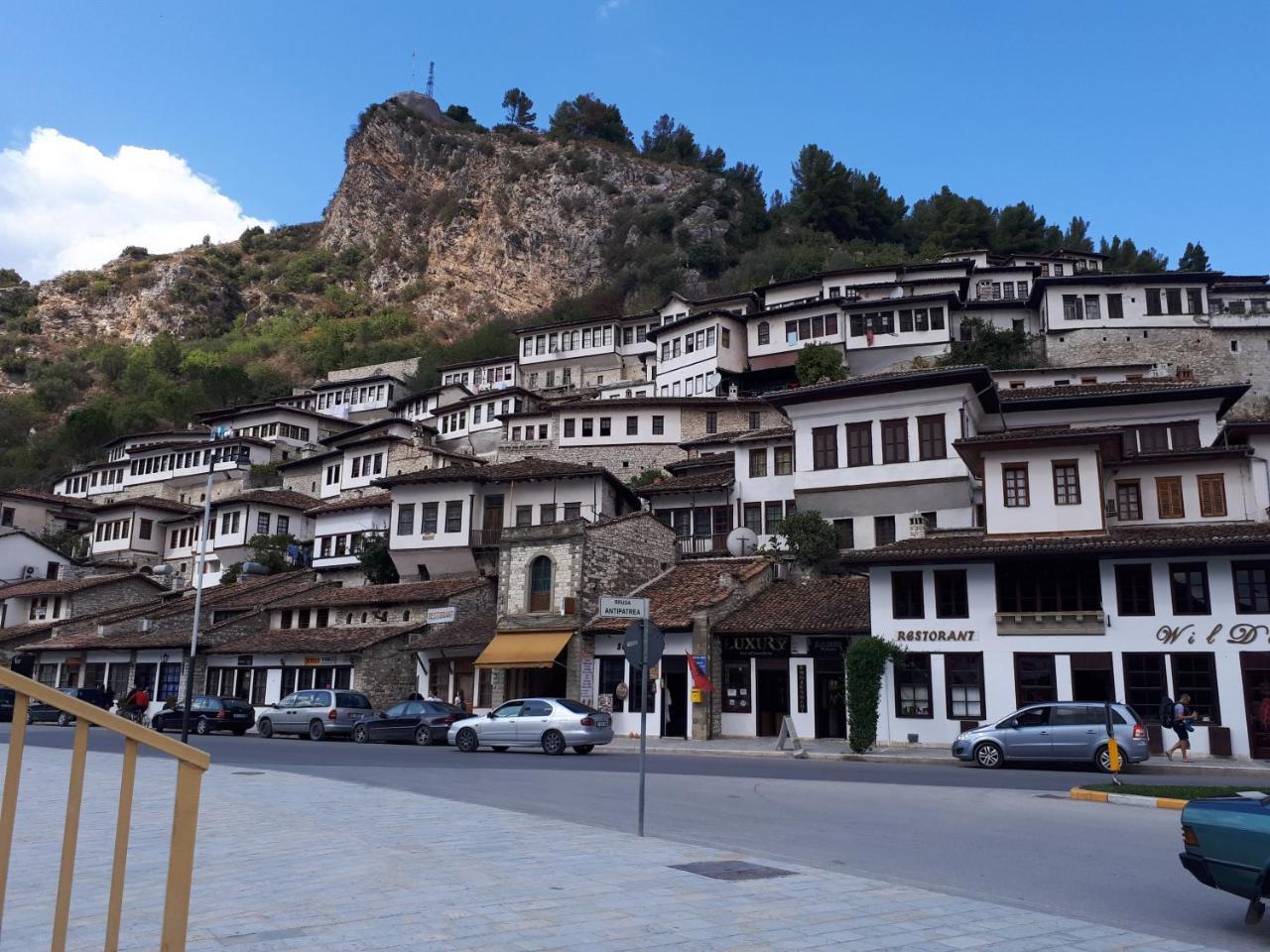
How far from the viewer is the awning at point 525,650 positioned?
36094 mm

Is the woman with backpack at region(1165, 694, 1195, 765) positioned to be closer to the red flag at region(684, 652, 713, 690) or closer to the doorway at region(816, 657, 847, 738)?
the doorway at region(816, 657, 847, 738)

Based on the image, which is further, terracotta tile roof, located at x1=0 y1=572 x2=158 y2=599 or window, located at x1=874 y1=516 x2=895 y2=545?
terracotta tile roof, located at x1=0 y1=572 x2=158 y2=599

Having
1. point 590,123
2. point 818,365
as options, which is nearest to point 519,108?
point 590,123

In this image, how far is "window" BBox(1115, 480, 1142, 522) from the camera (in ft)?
113

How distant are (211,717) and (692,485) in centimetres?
2310

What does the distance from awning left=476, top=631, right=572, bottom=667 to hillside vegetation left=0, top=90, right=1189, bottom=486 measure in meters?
58.2

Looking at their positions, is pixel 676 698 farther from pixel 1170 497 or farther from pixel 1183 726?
pixel 1170 497

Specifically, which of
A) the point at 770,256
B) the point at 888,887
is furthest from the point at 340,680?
the point at 770,256

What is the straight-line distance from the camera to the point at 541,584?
126 feet

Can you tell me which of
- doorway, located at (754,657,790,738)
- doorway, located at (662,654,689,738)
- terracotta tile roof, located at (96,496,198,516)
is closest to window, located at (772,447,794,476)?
doorway, located at (754,657,790,738)

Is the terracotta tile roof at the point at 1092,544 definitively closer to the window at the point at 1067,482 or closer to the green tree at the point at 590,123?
the window at the point at 1067,482

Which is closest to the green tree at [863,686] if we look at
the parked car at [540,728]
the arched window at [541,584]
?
the parked car at [540,728]

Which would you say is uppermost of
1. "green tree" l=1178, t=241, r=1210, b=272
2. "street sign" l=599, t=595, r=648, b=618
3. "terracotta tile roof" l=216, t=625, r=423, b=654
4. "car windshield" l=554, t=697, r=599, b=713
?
"green tree" l=1178, t=241, r=1210, b=272

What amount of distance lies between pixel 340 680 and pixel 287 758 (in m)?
18.2
